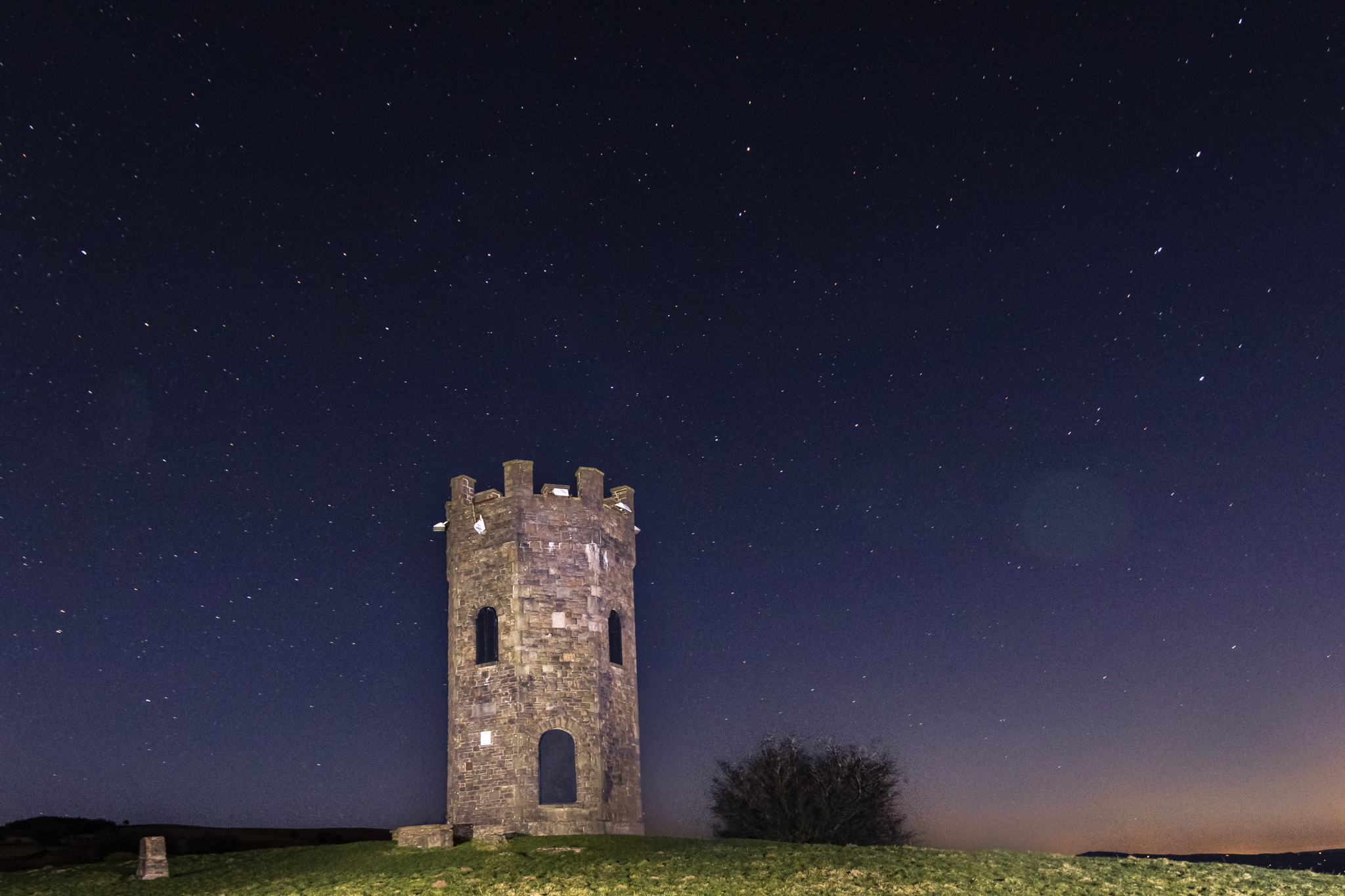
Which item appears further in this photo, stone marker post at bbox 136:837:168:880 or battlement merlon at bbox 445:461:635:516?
battlement merlon at bbox 445:461:635:516

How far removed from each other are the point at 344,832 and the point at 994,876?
1902 cm

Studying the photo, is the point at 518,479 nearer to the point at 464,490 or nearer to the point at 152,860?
the point at 464,490

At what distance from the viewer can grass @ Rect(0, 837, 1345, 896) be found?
21.5 metres

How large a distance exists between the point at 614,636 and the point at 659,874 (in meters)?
11.5

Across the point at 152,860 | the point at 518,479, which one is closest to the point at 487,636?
the point at 518,479


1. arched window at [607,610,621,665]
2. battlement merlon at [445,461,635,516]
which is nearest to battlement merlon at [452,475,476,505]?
battlement merlon at [445,461,635,516]

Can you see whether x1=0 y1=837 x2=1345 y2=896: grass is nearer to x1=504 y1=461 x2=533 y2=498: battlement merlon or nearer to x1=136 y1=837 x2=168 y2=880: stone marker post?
x1=136 y1=837 x2=168 y2=880: stone marker post

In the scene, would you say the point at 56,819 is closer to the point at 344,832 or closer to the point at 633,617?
the point at 344,832

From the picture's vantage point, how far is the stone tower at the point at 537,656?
30250mm

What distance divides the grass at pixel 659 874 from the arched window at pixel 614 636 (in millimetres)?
7253

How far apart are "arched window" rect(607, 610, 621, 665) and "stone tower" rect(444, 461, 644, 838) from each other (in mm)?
47

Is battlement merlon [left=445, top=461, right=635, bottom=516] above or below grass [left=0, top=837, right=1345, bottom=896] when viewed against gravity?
above

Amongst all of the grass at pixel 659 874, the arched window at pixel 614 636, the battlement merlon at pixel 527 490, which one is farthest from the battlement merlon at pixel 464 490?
the grass at pixel 659 874

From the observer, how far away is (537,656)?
31.1 m
